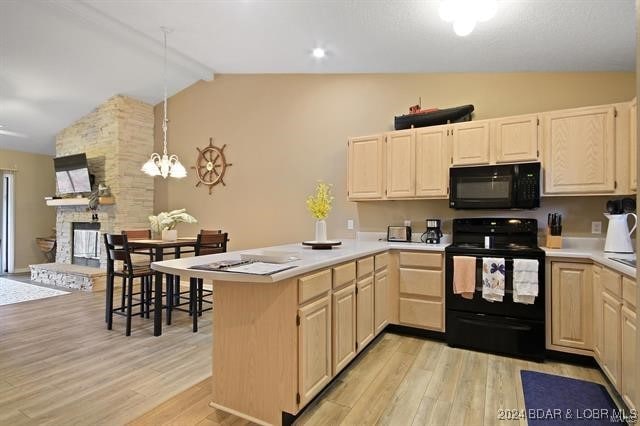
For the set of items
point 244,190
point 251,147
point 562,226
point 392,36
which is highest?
point 392,36

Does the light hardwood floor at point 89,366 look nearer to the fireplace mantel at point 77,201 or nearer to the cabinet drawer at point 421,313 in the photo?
the cabinet drawer at point 421,313

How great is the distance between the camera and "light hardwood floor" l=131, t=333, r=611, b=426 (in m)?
1.99

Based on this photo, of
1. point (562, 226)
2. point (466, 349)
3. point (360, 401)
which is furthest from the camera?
point (562, 226)

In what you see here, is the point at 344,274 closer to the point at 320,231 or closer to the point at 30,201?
the point at 320,231

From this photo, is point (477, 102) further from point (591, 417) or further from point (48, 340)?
point (48, 340)

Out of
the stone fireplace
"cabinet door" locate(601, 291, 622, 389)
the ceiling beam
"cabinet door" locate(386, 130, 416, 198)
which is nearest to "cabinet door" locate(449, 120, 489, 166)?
"cabinet door" locate(386, 130, 416, 198)

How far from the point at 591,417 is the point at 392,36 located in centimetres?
325

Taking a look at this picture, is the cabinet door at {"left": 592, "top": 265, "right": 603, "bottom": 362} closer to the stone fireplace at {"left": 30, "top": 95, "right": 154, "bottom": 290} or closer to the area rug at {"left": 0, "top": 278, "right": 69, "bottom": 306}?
the stone fireplace at {"left": 30, "top": 95, "right": 154, "bottom": 290}

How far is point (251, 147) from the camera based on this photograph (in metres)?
5.09

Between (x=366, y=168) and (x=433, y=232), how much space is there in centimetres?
103

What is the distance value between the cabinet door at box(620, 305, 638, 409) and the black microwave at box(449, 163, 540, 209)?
4.03 feet

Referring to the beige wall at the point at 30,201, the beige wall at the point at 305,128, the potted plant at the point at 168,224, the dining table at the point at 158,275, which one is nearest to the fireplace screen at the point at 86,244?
the beige wall at the point at 305,128

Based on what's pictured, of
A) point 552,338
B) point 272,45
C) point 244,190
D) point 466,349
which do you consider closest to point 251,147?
point 244,190

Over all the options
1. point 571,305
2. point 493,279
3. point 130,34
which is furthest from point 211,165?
point 571,305
